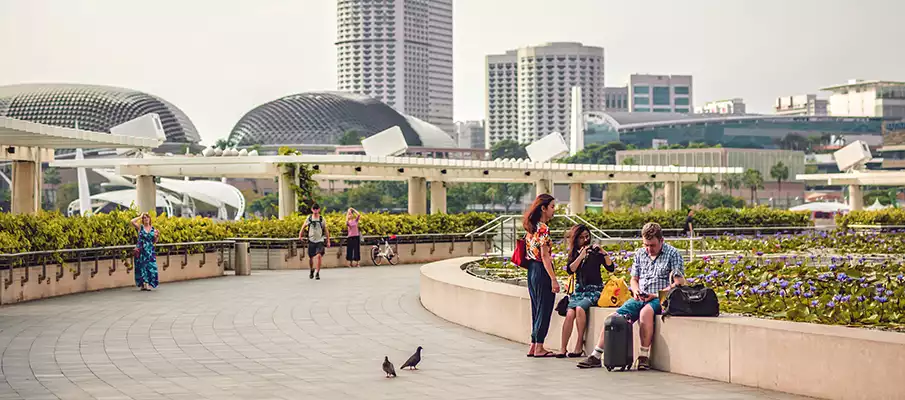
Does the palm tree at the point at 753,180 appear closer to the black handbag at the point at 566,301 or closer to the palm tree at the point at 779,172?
the palm tree at the point at 779,172

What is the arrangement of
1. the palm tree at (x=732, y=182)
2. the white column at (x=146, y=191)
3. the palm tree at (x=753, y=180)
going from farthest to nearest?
the palm tree at (x=753, y=180) → the palm tree at (x=732, y=182) → the white column at (x=146, y=191)

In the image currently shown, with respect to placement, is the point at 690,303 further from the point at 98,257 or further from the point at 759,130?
the point at 759,130

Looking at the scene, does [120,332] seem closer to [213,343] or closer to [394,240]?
[213,343]

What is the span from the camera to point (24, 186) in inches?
1284

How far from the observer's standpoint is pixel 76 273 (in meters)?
20.0

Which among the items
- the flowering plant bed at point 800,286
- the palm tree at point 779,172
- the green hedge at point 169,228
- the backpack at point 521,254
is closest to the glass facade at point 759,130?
the palm tree at point 779,172

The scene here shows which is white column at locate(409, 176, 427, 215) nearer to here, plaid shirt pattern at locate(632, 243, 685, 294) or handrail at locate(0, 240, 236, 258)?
handrail at locate(0, 240, 236, 258)

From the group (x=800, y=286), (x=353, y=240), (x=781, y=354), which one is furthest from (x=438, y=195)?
(x=781, y=354)

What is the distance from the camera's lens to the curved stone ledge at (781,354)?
27.9 ft

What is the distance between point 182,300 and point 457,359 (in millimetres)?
8135

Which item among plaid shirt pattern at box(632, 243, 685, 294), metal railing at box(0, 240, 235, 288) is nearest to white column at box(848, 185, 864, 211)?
metal railing at box(0, 240, 235, 288)

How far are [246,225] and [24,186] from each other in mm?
8028

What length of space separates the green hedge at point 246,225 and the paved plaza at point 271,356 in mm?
1205

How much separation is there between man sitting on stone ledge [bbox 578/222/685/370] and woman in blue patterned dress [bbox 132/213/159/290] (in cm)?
1160
